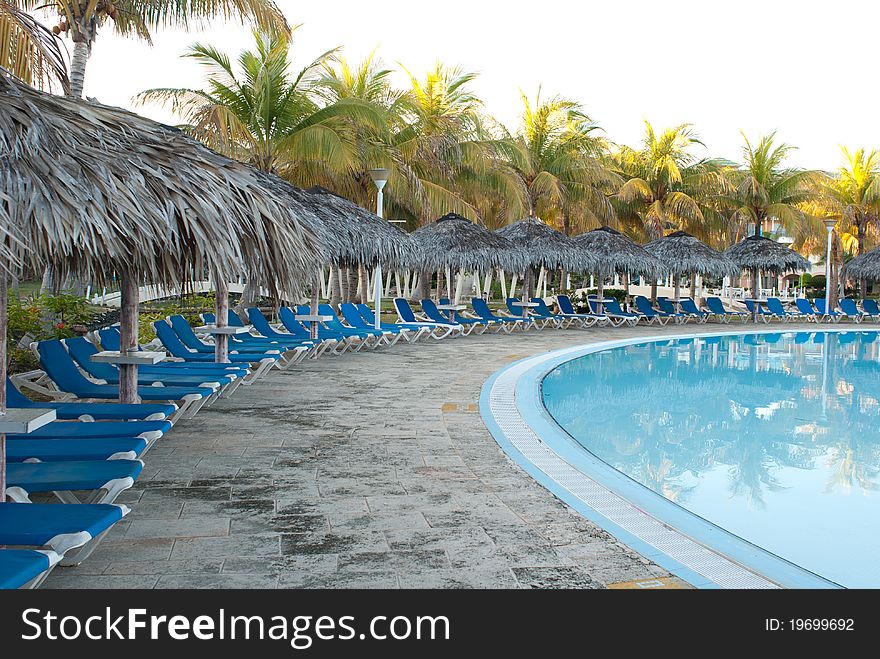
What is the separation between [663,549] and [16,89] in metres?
3.65

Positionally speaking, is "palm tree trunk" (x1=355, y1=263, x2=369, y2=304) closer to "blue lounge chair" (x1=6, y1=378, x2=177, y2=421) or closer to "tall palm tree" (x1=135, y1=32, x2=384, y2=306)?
"tall palm tree" (x1=135, y1=32, x2=384, y2=306)

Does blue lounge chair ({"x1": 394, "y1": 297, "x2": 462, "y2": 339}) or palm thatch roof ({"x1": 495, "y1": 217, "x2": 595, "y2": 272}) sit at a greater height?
palm thatch roof ({"x1": 495, "y1": 217, "x2": 595, "y2": 272})

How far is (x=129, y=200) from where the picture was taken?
3.76 metres

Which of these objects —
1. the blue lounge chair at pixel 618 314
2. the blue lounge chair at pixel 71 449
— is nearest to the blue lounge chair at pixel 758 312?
the blue lounge chair at pixel 618 314

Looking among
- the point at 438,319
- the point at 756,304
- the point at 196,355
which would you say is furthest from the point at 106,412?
the point at 756,304

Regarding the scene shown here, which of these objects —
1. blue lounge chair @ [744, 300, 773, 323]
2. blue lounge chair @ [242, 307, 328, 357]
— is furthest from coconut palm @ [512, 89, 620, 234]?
blue lounge chair @ [242, 307, 328, 357]

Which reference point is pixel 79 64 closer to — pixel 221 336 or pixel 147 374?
pixel 221 336

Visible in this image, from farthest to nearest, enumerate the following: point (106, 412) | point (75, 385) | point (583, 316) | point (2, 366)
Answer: point (583, 316)
point (75, 385)
point (106, 412)
point (2, 366)

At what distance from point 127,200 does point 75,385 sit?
314 centimetres

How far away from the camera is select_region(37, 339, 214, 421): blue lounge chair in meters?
6.21

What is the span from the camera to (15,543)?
2900 mm

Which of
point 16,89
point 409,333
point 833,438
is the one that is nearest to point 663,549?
point 16,89

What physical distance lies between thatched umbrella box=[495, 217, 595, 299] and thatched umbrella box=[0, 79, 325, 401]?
15.0 m
